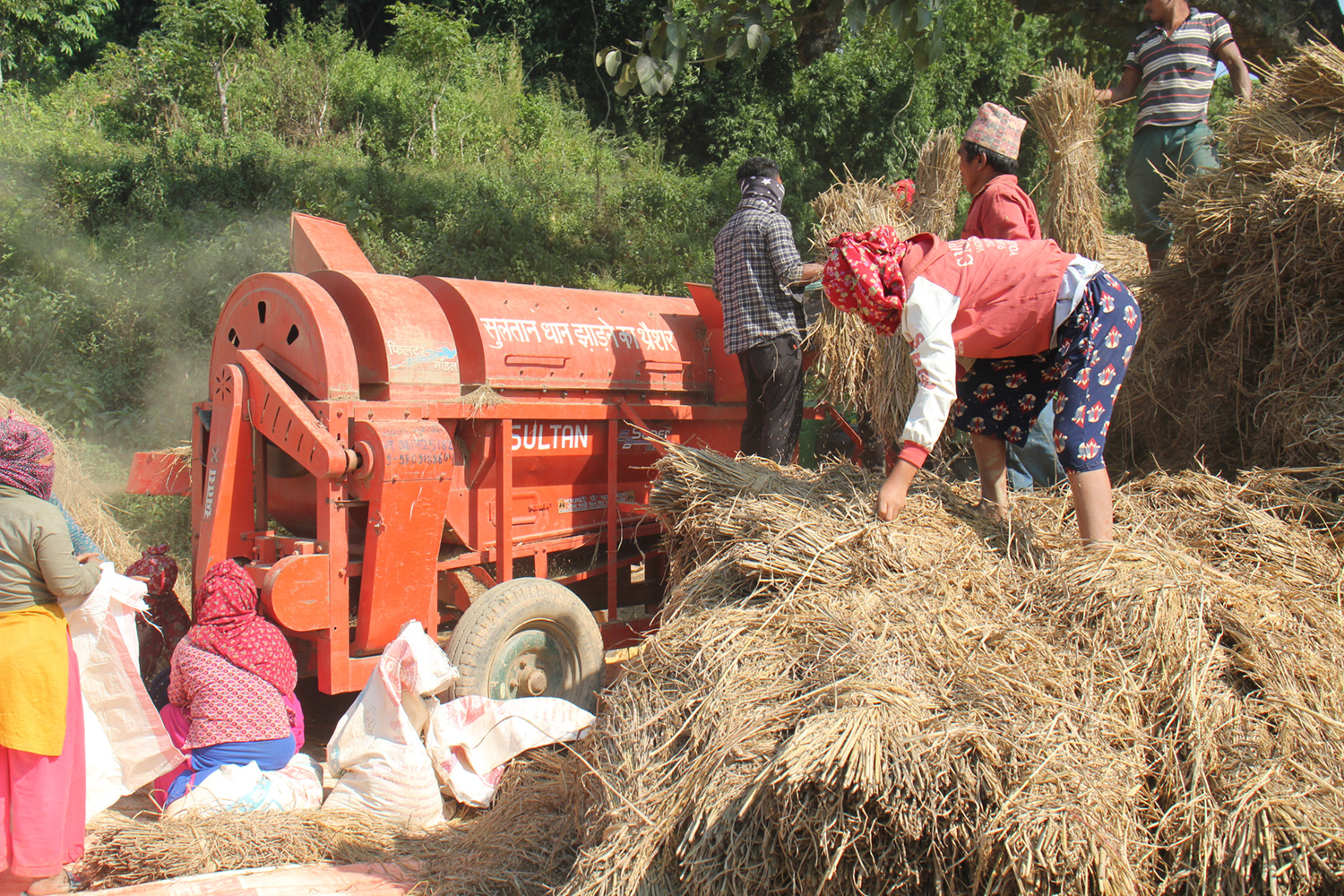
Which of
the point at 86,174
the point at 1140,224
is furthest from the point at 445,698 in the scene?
the point at 86,174

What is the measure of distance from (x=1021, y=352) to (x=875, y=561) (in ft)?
3.48

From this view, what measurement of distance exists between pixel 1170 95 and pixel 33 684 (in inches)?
257

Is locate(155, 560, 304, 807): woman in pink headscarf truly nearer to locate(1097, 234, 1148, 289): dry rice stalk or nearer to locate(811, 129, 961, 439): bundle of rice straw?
locate(811, 129, 961, 439): bundle of rice straw

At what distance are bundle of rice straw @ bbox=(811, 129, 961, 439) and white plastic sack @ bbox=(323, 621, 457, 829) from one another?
111 inches

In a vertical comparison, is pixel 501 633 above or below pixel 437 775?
above

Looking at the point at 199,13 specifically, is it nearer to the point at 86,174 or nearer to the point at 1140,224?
the point at 86,174

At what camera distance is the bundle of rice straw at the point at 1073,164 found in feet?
18.2

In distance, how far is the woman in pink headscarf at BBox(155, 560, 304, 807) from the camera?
3.43 m

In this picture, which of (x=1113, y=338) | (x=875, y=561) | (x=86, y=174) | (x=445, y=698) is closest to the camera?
(x=875, y=561)

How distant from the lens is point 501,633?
13.0 feet

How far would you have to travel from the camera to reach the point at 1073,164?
5.53 meters

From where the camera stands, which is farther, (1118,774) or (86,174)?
(86,174)

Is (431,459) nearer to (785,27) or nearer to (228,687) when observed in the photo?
(228,687)

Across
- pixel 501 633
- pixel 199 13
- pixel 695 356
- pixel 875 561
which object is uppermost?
pixel 199 13
